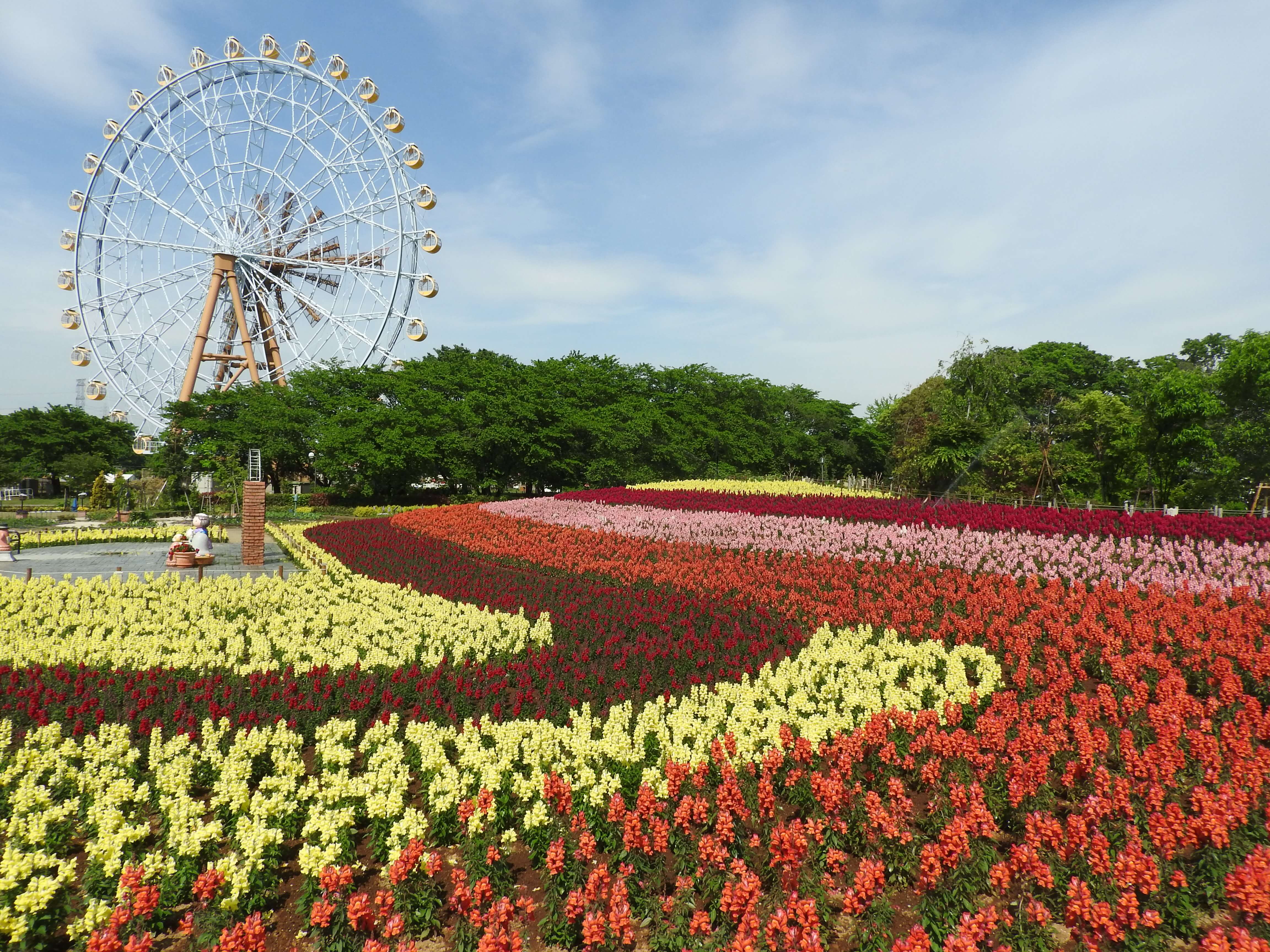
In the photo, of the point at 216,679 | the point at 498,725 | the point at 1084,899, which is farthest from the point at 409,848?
the point at 216,679

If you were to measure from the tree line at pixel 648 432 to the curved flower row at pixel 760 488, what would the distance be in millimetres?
8055

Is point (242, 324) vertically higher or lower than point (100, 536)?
higher

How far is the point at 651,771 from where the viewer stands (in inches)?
202

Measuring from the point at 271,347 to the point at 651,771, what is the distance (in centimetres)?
4620

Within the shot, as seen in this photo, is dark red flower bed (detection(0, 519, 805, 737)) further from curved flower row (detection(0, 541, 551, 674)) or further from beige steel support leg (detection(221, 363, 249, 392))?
beige steel support leg (detection(221, 363, 249, 392))

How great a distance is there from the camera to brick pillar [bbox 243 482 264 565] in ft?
56.4

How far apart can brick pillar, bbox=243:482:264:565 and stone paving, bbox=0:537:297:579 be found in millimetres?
269

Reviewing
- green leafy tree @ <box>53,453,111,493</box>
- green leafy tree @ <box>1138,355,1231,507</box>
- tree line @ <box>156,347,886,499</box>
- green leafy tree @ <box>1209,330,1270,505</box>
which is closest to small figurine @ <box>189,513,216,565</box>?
tree line @ <box>156,347,886,499</box>

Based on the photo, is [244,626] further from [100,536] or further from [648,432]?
[648,432]

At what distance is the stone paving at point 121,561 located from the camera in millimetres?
16062

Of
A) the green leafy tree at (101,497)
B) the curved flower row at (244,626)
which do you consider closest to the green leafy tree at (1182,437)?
the curved flower row at (244,626)

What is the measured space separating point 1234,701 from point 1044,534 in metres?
8.67

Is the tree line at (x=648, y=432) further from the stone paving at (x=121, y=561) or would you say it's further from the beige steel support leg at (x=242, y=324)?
the stone paving at (x=121, y=561)

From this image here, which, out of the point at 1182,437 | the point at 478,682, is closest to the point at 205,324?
the point at 478,682
